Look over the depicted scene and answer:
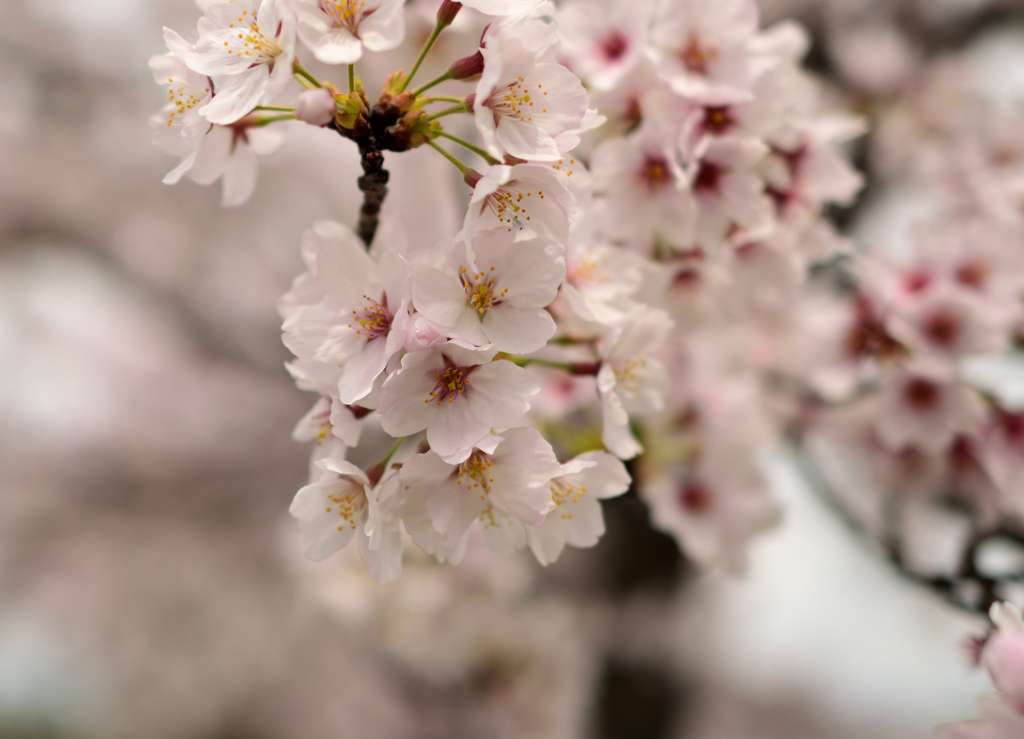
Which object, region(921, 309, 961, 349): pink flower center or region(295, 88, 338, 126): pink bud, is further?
region(921, 309, 961, 349): pink flower center

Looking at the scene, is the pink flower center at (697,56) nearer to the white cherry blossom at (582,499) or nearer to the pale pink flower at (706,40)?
the pale pink flower at (706,40)

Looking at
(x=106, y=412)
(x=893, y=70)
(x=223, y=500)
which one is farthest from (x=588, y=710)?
(x=106, y=412)

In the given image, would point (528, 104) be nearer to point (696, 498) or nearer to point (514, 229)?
point (514, 229)

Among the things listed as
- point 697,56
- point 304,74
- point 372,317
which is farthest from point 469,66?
point 697,56

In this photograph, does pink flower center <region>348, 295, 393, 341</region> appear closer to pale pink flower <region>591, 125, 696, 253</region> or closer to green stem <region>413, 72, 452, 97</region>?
green stem <region>413, 72, 452, 97</region>

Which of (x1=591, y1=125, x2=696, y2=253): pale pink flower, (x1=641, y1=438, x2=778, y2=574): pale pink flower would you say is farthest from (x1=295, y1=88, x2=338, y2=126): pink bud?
(x1=641, y1=438, x2=778, y2=574): pale pink flower

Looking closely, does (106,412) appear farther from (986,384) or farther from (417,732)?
(986,384)
